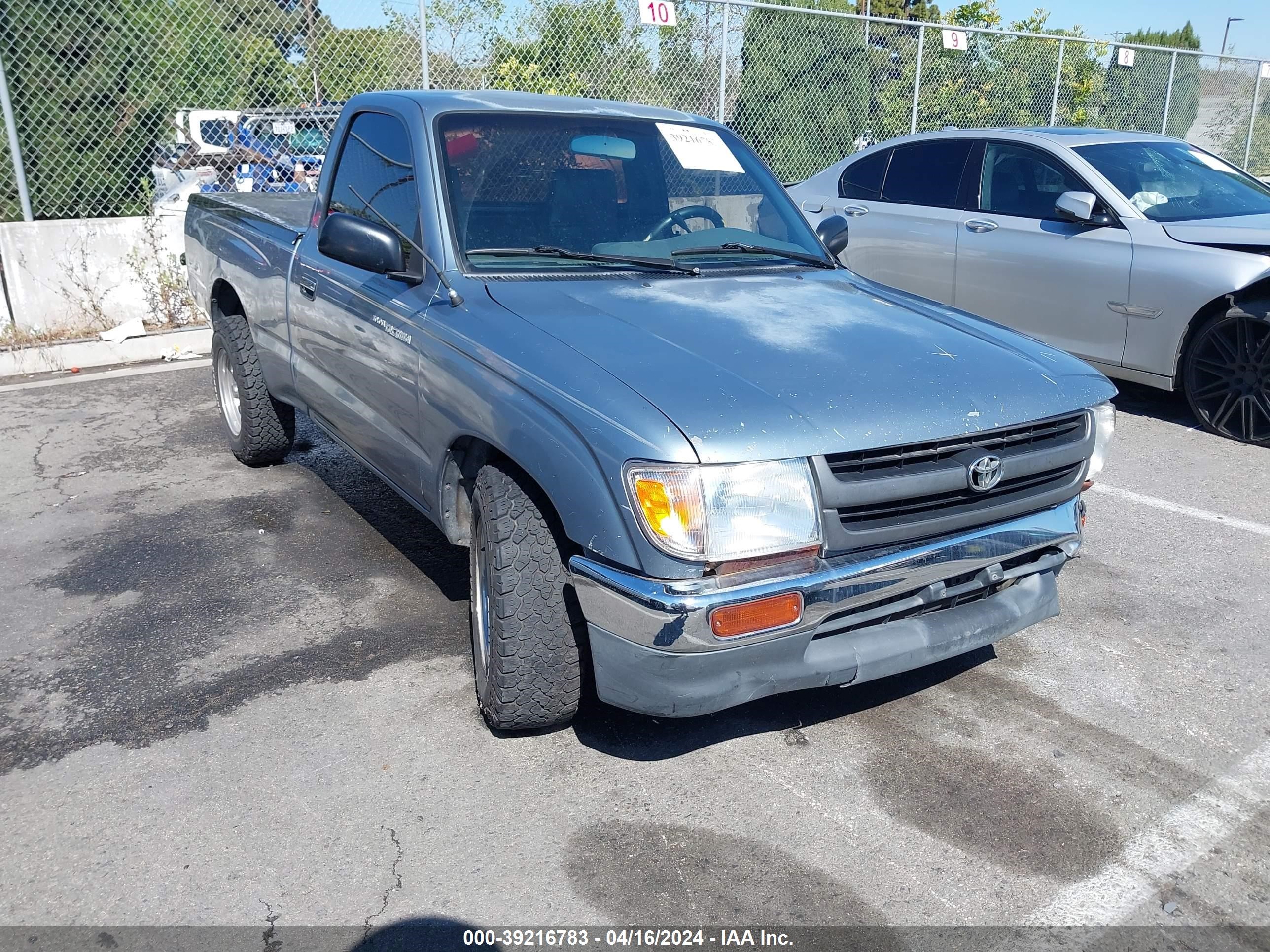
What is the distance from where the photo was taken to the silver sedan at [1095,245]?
20.3 feet

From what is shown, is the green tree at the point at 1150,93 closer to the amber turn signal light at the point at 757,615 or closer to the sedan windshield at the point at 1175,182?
the sedan windshield at the point at 1175,182

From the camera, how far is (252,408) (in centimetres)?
543

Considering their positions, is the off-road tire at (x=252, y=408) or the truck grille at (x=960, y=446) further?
the off-road tire at (x=252, y=408)

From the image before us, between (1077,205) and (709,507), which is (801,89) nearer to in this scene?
(1077,205)

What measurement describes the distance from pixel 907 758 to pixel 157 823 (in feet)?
6.88

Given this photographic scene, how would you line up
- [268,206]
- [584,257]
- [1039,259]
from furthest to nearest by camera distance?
[1039,259], [268,206], [584,257]

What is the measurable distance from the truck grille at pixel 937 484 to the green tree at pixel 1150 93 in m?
14.5

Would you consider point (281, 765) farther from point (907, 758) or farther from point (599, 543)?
point (907, 758)

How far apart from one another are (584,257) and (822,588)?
1563 mm

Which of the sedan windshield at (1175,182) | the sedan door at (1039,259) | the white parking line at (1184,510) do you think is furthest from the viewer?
the sedan windshield at (1175,182)

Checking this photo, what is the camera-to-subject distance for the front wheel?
603 centimetres

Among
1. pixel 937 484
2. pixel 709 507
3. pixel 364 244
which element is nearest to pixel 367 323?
pixel 364 244

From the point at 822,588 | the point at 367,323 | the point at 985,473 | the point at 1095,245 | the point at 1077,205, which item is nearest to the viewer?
the point at 822,588

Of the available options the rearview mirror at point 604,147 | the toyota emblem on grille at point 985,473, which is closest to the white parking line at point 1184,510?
the toyota emblem on grille at point 985,473
